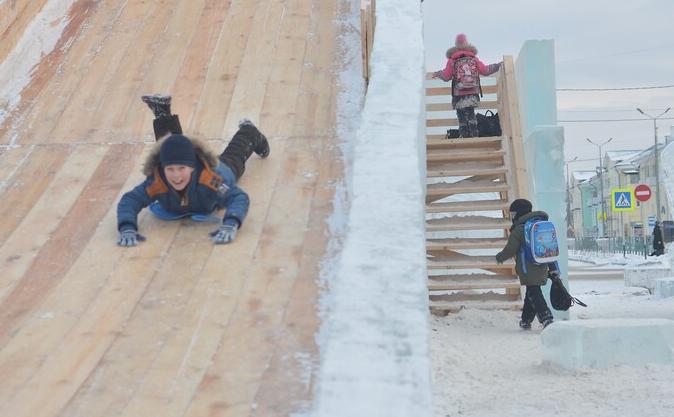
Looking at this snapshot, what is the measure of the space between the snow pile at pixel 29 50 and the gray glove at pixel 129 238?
8.14 feet

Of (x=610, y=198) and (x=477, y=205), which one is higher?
(x=610, y=198)

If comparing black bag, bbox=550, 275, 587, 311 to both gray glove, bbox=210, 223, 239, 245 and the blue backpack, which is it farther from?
gray glove, bbox=210, 223, 239, 245

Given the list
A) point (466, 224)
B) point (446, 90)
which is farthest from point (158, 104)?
point (446, 90)

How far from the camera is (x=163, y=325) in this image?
4289mm

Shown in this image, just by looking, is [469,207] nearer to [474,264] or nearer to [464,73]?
[474,264]

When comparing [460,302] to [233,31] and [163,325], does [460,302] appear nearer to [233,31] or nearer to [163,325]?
[233,31]

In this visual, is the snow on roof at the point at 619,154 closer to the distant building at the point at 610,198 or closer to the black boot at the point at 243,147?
the distant building at the point at 610,198

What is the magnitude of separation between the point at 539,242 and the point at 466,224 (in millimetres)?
1453

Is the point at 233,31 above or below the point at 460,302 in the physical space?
above

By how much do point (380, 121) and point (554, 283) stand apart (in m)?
3.44

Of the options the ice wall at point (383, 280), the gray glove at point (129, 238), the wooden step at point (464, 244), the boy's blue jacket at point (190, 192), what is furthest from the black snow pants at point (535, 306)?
the gray glove at point (129, 238)

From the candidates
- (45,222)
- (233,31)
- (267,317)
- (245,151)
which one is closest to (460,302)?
(233,31)

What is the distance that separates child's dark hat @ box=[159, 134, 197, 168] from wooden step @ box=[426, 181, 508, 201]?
511cm

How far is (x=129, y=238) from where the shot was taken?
205 inches
